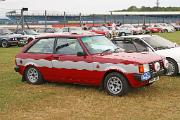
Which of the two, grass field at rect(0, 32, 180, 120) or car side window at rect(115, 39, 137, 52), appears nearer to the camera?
grass field at rect(0, 32, 180, 120)

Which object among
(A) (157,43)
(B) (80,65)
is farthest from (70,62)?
(A) (157,43)

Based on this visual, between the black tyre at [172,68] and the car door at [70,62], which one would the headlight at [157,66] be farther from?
the black tyre at [172,68]

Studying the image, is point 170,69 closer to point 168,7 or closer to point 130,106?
point 130,106

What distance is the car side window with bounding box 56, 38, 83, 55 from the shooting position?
983cm

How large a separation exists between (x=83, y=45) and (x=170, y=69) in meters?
3.44

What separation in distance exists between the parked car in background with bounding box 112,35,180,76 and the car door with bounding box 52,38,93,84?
7.40 ft

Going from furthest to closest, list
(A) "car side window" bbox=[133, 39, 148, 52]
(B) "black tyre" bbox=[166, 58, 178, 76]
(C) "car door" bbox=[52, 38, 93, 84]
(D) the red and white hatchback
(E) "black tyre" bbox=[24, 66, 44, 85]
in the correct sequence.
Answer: (A) "car side window" bbox=[133, 39, 148, 52], (B) "black tyre" bbox=[166, 58, 178, 76], (E) "black tyre" bbox=[24, 66, 44, 85], (C) "car door" bbox=[52, 38, 93, 84], (D) the red and white hatchback

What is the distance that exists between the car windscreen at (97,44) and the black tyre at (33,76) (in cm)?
174

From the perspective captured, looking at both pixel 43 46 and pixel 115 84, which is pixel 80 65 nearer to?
pixel 115 84

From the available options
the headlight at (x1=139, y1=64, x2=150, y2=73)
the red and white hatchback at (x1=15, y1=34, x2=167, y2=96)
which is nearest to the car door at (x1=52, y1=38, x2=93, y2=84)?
the red and white hatchback at (x1=15, y1=34, x2=167, y2=96)

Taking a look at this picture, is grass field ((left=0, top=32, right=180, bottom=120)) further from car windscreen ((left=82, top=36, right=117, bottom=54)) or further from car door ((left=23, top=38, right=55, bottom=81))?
car windscreen ((left=82, top=36, right=117, bottom=54))

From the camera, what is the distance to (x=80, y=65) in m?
9.61

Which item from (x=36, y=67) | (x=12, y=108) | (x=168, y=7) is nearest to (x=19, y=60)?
(x=36, y=67)

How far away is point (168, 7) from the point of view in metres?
144
